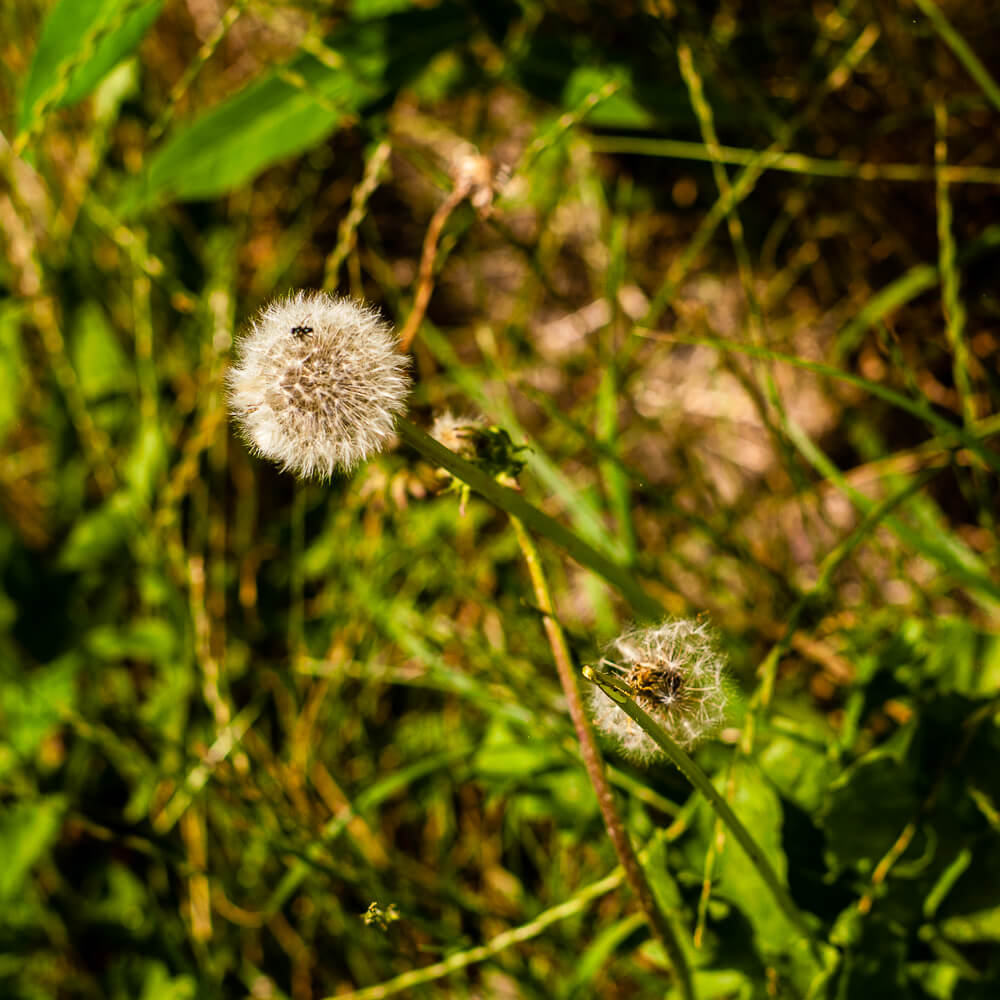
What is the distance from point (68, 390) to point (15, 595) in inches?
22.9

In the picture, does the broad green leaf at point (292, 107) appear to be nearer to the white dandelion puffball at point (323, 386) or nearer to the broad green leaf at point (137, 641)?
the broad green leaf at point (137, 641)

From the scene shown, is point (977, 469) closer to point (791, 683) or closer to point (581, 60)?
point (791, 683)

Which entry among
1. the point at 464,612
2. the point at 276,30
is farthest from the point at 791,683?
the point at 276,30

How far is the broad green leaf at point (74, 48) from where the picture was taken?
1579 mm

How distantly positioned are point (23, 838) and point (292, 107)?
1802 millimetres

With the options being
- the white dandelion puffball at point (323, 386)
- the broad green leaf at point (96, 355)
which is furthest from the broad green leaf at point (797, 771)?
the broad green leaf at point (96, 355)

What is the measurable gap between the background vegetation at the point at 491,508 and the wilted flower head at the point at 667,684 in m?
0.32

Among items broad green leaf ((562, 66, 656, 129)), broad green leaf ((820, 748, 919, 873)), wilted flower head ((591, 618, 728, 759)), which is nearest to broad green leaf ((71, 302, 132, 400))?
broad green leaf ((562, 66, 656, 129))

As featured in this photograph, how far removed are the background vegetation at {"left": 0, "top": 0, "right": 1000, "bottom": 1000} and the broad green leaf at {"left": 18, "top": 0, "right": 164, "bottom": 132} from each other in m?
0.01

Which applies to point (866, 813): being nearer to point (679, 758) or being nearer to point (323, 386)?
point (679, 758)

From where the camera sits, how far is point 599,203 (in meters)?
2.41

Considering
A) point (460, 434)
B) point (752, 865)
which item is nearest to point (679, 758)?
point (460, 434)

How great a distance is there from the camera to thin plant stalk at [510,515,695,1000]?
3.05 feet

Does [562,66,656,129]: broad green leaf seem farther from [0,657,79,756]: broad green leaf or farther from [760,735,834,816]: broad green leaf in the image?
[0,657,79,756]: broad green leaf
